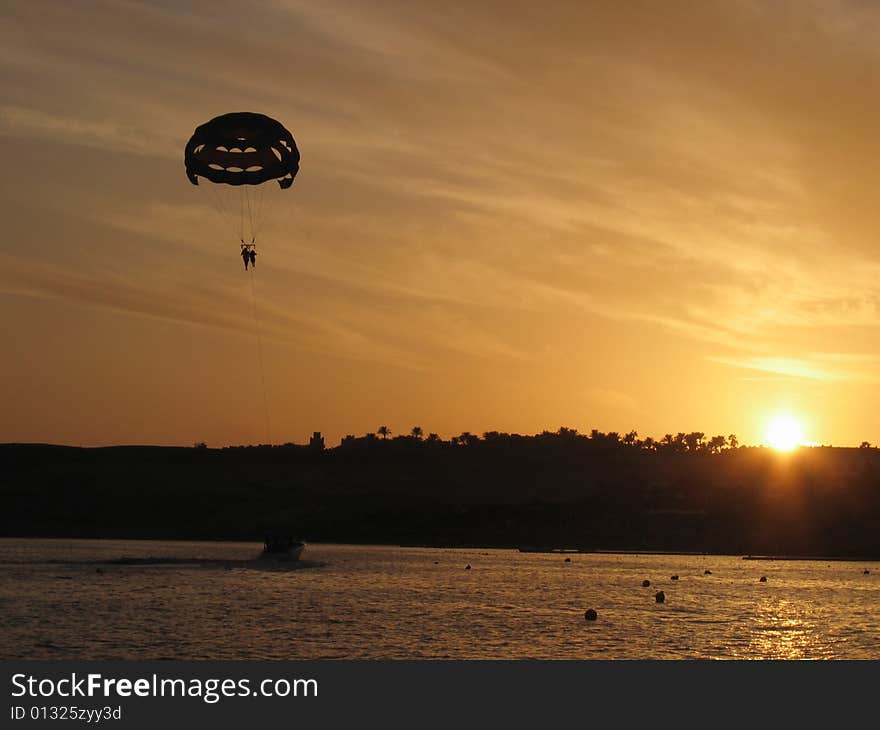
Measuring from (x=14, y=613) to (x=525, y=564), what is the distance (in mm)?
73639

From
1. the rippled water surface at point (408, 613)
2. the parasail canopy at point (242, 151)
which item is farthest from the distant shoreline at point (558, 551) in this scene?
the parasail canopy at point (242, 151)

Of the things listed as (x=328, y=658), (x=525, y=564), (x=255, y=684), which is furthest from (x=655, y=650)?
(x=525, y=564)

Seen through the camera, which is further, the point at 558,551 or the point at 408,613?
the point at 558,551

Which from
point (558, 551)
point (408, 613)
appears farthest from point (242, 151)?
point (558, 551)

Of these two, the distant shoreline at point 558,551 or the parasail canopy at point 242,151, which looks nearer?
the parasail canopy at point 242,151

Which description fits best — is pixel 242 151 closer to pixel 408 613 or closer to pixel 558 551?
pixel 408 613

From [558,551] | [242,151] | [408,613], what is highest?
[242,151]

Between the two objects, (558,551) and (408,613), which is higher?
(408,613)

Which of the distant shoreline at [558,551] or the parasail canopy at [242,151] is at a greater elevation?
the parasail canopy at [242,151]

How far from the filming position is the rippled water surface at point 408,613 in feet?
157

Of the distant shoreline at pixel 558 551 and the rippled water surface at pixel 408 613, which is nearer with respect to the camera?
the rippled water surface at pixel 408 613

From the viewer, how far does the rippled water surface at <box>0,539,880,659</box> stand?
47844mm

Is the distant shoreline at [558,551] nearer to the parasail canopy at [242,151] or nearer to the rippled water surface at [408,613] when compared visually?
the rippled water surface at [408,613]

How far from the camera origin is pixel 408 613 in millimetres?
61750
